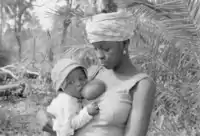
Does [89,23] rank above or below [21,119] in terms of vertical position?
above

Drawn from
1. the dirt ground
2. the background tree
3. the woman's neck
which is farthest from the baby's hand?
the background tree

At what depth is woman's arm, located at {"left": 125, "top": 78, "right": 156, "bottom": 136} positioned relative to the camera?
4.91ft

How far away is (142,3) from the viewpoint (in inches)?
134

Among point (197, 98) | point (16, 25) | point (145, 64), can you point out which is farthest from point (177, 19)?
point (16, 25)

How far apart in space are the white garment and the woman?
0.20 feet

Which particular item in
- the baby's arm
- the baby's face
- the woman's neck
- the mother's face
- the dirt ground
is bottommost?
the dirt ground

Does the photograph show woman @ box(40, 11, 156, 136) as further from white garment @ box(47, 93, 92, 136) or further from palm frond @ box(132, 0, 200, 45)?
palm frond @ box(132, 0, 200, 45)

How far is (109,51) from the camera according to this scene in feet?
5.05

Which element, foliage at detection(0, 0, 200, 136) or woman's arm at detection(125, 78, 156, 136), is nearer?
woman's arm at detection(125, 78, 156, 136)

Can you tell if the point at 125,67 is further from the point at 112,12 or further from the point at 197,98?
the point at 197,98

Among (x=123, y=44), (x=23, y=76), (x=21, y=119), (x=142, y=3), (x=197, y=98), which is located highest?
(x=142, y=3)

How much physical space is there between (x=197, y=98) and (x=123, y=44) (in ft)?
6.60

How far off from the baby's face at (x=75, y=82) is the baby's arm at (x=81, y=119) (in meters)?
0.11

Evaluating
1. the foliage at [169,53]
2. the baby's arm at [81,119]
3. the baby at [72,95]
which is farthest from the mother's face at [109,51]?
the foliage at [169,53]
